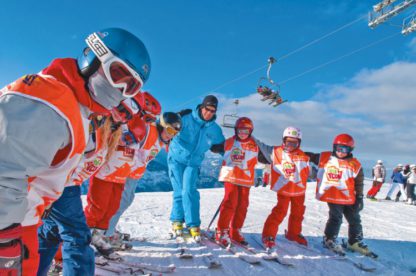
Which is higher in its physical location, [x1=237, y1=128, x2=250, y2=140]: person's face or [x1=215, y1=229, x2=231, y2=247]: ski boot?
[x1=237, y1=128, x2=250, y2=140]: person's face

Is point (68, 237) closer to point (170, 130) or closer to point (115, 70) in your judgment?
point (115, 70)

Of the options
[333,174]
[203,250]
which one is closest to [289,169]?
[333,174]

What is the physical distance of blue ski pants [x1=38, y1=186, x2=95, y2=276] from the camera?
Answer: 2.27 metres

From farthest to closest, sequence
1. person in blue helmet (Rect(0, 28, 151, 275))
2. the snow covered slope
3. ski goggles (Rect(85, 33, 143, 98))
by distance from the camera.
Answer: the snow covered slope → ski goggles (Rect(85, 33, 143, 98)) → person in blue helmet (Rect(0, 28, 151, 275))

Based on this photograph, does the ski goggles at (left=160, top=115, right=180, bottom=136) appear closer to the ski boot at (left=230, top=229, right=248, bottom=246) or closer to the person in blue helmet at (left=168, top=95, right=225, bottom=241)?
the person in blue helmet at (left=168, top=95, right=225, bottom=241)

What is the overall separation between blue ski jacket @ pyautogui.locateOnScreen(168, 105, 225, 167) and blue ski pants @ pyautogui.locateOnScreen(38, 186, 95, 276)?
290 cm

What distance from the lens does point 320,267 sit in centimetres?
424

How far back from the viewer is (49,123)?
4.54ft

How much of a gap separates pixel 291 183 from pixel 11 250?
4490mm

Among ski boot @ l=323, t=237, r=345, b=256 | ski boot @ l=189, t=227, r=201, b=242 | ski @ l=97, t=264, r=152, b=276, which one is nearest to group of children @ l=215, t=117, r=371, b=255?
ski boot @ l=323, t=237, r=345, b=256

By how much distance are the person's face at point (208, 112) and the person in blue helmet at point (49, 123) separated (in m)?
3.23

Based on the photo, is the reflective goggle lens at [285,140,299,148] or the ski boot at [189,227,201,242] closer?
the ski boot at [189,227,201,242]

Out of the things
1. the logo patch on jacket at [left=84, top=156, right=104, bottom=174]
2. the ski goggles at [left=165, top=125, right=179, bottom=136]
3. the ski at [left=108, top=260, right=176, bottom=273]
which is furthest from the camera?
the ski goggles at [left=165, top=125, right=179, bottom=136]

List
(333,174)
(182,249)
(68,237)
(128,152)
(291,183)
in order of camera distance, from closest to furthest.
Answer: (68,237) < (128,152) < (182,249) < (291,183) < (333,174)
